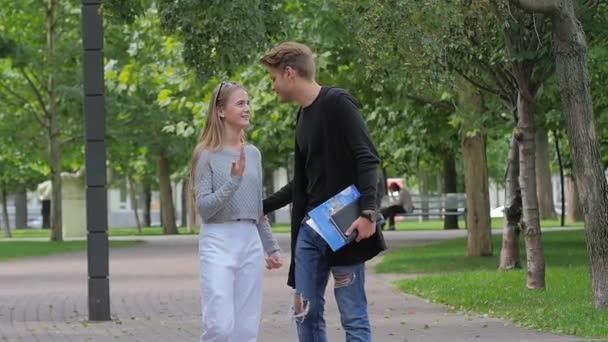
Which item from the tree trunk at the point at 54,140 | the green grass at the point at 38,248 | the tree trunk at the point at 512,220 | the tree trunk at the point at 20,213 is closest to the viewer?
the tree trunk at the point at 512,220

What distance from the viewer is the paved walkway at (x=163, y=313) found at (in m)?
12.4

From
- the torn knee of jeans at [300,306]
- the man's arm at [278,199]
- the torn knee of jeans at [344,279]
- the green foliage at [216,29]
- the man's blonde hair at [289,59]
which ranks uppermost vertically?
the green foliage at [216,29]

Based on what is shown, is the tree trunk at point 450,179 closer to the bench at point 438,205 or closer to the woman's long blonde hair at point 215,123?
the bench at point 438,205

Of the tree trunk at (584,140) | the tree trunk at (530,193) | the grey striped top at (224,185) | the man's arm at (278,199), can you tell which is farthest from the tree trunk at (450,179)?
the grey striped top at (224,185)

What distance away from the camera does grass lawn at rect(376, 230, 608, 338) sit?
12492 mm

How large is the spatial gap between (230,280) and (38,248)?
28006 mm

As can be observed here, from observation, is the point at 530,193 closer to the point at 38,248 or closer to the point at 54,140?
the point at 38,248

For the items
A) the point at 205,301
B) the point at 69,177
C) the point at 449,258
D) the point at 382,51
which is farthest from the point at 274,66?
the point at 69,177

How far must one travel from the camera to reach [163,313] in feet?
50.1

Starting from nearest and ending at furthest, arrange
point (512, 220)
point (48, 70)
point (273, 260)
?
1. point (273, 260)
2. point (512, 220)
3. point (48, 70)

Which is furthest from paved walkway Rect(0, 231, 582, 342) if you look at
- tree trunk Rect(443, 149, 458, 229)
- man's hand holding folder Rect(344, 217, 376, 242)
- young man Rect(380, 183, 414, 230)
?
young man Rect(380, 183, 414, 230)

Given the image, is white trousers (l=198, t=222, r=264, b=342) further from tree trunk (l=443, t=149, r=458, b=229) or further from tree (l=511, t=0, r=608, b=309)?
tree trunk (l=443, t=149, r=458, b=229)

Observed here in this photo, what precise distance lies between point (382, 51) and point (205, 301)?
752 centimetres

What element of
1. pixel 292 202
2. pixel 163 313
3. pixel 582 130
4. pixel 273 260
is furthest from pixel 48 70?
pixel 292 202
